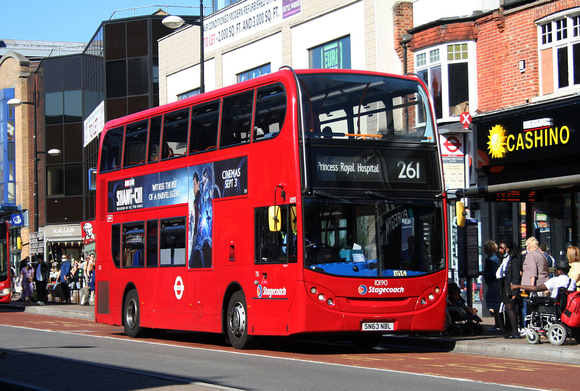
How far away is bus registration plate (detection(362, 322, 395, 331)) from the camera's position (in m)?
14.2

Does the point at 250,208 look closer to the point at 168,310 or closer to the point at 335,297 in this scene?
the point at 335,297

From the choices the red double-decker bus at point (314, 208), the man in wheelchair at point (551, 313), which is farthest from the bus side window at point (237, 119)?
the man in wheelchair at point (551, 313)

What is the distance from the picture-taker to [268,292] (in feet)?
48.4

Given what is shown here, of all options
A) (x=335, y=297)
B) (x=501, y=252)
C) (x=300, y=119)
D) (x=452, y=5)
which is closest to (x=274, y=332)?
(x=335, y=297)

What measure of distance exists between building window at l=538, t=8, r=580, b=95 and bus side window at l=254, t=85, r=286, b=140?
8.96m

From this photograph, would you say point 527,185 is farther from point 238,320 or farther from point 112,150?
point 112,150

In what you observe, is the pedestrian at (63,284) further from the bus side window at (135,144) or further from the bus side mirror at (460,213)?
the bus side mirror at (460,213)

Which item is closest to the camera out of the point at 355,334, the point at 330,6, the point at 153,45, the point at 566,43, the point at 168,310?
the point at 355,334

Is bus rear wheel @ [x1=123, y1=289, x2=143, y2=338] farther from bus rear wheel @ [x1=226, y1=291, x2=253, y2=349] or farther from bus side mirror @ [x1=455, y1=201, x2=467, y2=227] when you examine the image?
bus side mirror @ [x1=455, y1=201, x2=467, y2=227]

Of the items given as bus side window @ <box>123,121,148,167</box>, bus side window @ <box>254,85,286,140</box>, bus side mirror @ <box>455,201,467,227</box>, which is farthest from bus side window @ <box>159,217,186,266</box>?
bus side mirror @ <box>455,201,467,227</box>

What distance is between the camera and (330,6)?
2830 centimetres

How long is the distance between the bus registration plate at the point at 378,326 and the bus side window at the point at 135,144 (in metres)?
6.91

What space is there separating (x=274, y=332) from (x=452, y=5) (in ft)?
42.1

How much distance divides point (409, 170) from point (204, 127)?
13.4 feet
